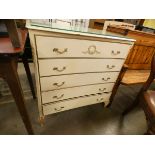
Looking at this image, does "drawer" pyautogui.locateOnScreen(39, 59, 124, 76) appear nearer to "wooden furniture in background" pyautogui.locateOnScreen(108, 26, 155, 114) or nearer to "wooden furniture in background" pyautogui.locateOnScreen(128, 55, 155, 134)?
"wooden furniture in background" pyautogui.locateOnScreen(108, 26, 155, 114)

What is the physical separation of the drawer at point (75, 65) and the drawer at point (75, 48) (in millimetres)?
48

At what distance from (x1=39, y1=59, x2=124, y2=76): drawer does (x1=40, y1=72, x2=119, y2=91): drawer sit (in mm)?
47

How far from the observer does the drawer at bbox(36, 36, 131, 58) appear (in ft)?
2.49

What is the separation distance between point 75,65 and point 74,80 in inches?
6.2

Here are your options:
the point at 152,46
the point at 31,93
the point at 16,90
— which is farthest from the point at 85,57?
the point at 152,46

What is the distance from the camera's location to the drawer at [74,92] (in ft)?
3.42

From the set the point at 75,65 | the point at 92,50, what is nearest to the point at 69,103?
the point at 75,65

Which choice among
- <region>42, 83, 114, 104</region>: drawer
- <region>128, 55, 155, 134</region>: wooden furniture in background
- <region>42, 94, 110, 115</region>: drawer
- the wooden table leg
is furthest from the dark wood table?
<region>128, 55, 155, 134</region>: wooden furniture in background

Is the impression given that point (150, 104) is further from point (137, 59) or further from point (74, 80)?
point (137, 59)

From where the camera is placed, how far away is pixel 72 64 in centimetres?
94

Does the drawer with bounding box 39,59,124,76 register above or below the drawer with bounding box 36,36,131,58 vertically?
below

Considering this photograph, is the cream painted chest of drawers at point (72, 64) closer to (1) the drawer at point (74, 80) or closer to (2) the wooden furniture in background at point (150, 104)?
(1) the drawer at point (74, 80)

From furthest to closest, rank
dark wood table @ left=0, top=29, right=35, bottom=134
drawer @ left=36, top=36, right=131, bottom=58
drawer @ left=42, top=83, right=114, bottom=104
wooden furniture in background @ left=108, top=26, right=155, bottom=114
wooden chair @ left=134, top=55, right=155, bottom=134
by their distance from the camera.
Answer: wooden furniture in background @ left=108, top=26, right=155, bottom=114
drawer @ left=42, top=83, right=114, bottom=104
wooden chair @ left=134, top=55, right=155, bottom=134
drawer @ left=36, top=36, right=131, bottom=58
dark wood table @ left=0, top=29, right=35, bottom=134
